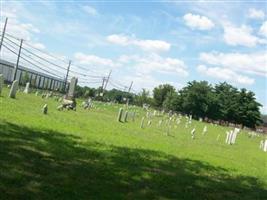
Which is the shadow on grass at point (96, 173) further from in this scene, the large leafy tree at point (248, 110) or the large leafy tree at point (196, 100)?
the large leafy tree at point (248, 110)

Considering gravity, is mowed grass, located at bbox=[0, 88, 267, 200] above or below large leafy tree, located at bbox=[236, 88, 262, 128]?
below

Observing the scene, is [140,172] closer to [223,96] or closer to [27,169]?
[27,169]

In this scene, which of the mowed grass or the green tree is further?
the green tree

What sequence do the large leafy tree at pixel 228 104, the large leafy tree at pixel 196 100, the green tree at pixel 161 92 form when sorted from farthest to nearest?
the green tree at pixel 161 92
the large leafy tree at pixel 228 104
the large leafy tree at pixel 196 100

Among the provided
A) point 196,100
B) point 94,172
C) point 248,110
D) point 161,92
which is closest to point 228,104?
point 248,110

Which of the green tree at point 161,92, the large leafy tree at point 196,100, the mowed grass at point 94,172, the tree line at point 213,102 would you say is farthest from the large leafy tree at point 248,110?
the mowed grass at point 94,172

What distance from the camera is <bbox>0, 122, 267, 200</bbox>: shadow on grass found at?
28.4ft

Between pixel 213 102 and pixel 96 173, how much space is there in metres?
106

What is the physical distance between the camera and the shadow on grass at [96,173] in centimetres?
866

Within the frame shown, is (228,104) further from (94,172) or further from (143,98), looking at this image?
(94,172)

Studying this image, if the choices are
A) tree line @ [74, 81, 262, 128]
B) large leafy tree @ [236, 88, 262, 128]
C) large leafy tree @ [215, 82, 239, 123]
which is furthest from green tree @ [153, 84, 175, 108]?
large leafy tree @ [236, 88, 262, 128]

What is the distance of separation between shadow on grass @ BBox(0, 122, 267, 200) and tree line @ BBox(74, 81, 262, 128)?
92.5 metres

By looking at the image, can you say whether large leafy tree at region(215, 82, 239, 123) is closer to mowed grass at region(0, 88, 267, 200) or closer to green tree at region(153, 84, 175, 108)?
green tree at region(153, 84, 175, 108)

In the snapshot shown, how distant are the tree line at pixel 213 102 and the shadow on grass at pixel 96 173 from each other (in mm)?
92519
